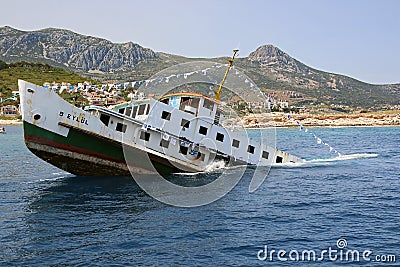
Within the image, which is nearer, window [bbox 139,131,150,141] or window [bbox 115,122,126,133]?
window [bbox 115,122,126,133]

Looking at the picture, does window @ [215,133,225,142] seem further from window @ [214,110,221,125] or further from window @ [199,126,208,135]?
window @ [199,126,208,135]

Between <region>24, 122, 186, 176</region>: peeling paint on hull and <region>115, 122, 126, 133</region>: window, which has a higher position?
<region>115, 122, 126, 133</region>: window

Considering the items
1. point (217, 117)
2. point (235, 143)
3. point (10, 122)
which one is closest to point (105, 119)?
point (217, 117)

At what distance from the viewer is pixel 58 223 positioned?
1658 cm

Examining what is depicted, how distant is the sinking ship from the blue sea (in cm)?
141

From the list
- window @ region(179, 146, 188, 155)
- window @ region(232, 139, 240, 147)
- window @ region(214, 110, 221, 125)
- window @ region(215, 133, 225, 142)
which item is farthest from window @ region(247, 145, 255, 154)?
window @ region(179, 146, 188, 155)

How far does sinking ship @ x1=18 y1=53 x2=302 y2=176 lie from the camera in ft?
78.3

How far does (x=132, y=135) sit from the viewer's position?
2558cm

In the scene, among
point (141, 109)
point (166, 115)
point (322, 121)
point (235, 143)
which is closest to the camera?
point (166, 115)

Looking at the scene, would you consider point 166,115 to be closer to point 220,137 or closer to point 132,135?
point 132,135

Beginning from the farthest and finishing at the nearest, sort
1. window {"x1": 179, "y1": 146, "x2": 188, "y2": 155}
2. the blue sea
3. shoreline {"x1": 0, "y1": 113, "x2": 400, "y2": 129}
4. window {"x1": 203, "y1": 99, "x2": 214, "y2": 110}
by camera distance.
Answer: shoreline {"x1": 0, "y1": 113, "x2": 400, "y2": 129}, window {"x1": 203, "y1": 99, "x2": 214, "y2": 110}, window {"x1": 179, "y1": 146, "x2": 188, "y2": 155}, the blue sea

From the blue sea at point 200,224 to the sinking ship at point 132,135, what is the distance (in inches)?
55.6

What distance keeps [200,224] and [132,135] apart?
1056 cm

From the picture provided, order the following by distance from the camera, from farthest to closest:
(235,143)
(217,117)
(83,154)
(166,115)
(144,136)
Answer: (235,143) < (217,117) < (166,115) < (144,136) < (83,154)
